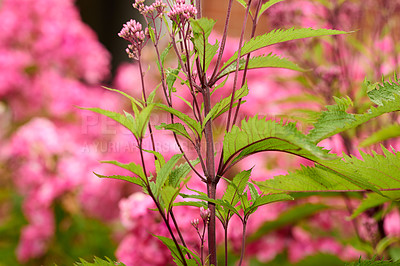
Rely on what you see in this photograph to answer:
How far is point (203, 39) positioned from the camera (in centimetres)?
37

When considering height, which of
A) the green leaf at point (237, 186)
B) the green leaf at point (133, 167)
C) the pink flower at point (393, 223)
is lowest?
the pink flower at point (393, 223)

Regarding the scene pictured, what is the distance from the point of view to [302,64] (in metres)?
1.02

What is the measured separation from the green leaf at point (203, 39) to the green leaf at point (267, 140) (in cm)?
7

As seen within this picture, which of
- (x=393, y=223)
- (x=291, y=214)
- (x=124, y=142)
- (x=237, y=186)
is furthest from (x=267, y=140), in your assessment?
(x=124, y=142)

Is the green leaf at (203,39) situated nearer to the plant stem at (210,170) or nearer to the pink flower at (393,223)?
the plant stem at (210,170)

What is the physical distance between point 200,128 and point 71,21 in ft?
5.50

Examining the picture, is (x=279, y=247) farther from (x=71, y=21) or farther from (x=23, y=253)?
(x=71, y=21)

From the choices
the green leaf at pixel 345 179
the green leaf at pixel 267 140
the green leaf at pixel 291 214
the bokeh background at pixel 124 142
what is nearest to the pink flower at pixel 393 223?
the bokeh background at pixel 124 142

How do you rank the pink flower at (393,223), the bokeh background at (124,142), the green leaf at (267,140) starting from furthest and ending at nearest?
the pink flower at (393,223) < the bokeh background at (124,142) < the green leaf at (267,140)

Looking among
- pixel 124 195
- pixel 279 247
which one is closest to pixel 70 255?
pixel 124 195

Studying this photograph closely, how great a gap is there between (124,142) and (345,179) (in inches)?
37.5

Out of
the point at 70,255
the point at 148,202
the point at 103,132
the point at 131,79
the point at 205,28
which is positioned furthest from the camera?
the point at 131,79

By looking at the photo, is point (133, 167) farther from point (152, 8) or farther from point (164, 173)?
point (152, 8)

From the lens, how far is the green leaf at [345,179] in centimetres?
40
